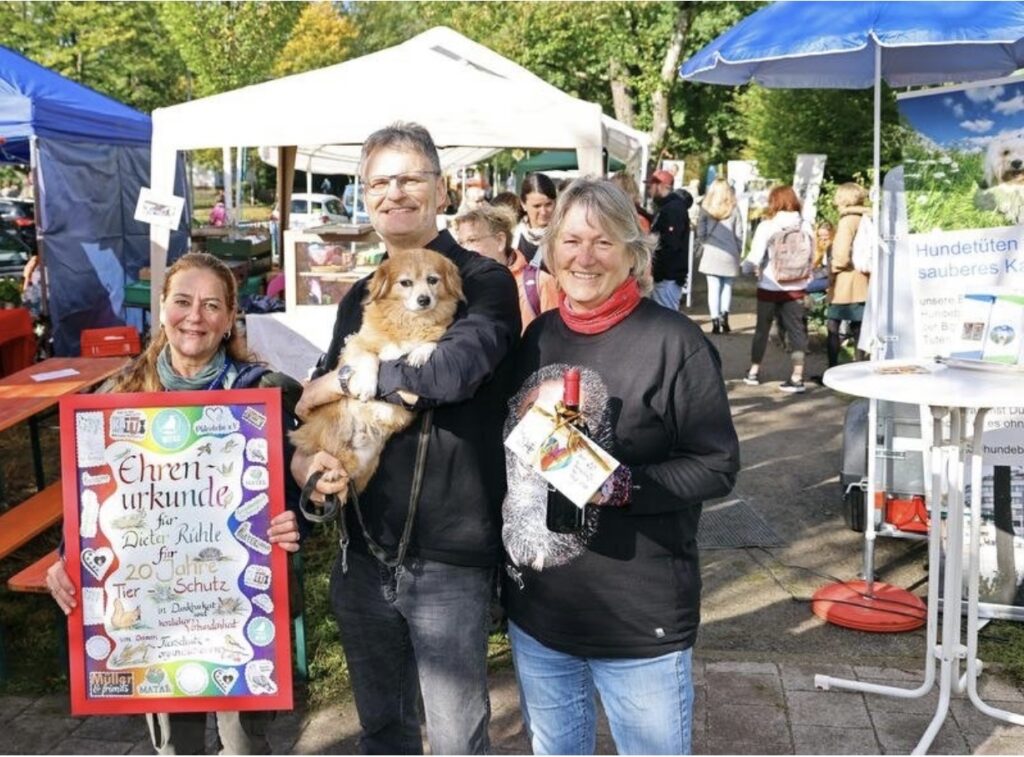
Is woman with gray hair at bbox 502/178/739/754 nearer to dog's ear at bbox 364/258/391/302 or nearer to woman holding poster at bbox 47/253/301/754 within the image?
dog's ear at bbox 364/258/391/302

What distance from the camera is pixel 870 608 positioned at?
496 cm

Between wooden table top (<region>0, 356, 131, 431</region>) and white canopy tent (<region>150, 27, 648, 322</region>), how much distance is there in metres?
0.79

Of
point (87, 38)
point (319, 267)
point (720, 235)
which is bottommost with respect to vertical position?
point (319, 267)

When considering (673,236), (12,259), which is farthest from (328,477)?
(12,259)

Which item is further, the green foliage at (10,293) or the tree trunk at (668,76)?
the tree trunk at (668,76)

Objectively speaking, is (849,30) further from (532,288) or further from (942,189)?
(532,288)

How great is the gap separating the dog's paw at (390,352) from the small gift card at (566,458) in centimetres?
55

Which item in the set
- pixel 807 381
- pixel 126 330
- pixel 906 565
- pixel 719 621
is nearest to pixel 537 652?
pixel 719 621

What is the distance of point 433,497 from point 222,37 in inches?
1236

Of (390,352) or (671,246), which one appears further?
(671,246)

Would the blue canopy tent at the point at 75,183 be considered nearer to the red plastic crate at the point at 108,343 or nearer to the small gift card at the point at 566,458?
the red plastic crate at the point at 108,343

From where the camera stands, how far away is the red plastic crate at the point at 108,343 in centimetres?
881

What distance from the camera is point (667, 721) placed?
7.73ft

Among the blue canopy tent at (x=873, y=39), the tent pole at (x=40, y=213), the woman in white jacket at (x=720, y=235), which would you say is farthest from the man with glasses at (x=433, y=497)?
the woman in white jacket at (x=720, y=235)
